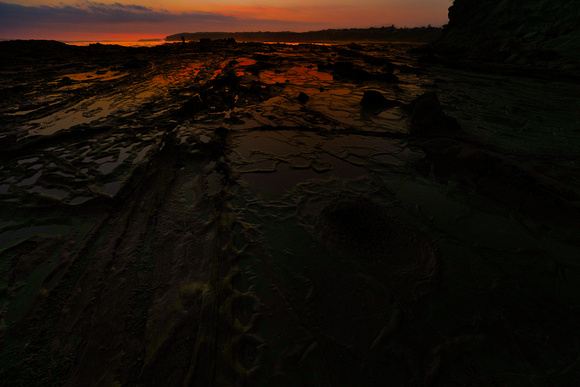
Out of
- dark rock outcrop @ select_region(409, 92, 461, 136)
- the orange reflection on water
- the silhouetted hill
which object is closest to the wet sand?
dark rock outcrop @ select_region(409, 92, 461, 136)

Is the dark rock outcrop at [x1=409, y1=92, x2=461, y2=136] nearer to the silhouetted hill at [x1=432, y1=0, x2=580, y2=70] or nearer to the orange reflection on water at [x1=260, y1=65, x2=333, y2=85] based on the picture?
the orange reflection on water at [x1=260, y1=65, x2=333, y2=85]

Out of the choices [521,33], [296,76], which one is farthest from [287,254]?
[521,33]

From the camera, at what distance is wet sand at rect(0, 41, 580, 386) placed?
6.80ft

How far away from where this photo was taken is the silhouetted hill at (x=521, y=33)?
14938 mm

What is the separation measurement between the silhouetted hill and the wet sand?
1420cm

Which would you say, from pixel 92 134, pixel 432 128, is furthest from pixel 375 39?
pixel 92 134

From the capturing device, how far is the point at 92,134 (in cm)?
625

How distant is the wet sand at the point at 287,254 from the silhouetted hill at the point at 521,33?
1420 cm

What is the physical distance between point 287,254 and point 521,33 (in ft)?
92.8

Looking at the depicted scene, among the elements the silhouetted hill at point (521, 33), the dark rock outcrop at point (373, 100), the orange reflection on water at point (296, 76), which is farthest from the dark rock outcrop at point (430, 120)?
the silhouetted hill at point (521, 33)

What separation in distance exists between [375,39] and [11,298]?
2900 inches

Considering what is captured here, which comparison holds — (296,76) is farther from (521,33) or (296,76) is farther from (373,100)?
(521,33)

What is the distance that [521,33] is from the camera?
1884 cm

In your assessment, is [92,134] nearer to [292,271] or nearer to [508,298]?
[292,271]
